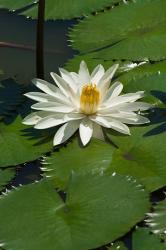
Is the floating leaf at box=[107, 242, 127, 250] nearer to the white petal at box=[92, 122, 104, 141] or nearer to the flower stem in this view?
the white petal at box=[92, 122, 104, 141]

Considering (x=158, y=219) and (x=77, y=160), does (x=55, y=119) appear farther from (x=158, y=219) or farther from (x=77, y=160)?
(x=158, y=219)

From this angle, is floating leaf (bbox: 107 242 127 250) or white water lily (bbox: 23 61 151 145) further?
white water lily (bbox: 23 61 151 145)

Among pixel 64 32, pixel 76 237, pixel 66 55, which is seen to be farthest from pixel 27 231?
pixel 64 32

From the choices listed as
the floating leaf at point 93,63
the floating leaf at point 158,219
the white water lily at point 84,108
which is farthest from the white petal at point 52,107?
the floating leaf at point 158,219

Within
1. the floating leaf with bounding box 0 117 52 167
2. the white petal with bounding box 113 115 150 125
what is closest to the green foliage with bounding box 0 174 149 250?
the floating leaf with bounding box 0 117 52 167

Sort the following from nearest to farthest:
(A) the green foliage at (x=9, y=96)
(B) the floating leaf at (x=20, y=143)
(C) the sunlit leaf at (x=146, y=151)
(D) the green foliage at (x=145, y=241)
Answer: (D) the green foliage at (x=145, y=241), (C) the sunlit leaf at (x=146, y=151), (B) the floating leaf at (x=20, y=143), (A) the green foliage at (x=9, y=96)

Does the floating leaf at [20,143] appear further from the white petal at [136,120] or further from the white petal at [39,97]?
the white petal at [136,120]
